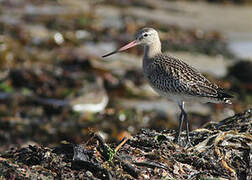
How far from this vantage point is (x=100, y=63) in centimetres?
1086

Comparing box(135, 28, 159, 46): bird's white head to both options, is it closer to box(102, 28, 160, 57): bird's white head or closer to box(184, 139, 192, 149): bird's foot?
box(102, 28, 160, 57): bird's white head

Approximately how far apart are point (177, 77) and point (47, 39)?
26.4ft

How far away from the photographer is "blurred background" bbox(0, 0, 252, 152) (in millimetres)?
8547

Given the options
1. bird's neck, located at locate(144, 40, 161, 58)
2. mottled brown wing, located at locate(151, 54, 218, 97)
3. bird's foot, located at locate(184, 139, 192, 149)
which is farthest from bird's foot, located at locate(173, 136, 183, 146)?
bird's neck, located at locate(144, 40, 161, 58)

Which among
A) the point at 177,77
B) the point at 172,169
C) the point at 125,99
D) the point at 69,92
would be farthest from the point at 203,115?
the point at 172,169

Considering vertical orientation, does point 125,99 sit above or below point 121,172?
below

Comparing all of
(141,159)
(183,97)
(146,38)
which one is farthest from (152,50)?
(141,159)

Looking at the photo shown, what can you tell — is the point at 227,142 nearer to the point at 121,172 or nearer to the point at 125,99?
the point at 121,172

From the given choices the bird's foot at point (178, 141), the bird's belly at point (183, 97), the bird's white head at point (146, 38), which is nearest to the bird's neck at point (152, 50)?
the bird's white head at point (146, 38)

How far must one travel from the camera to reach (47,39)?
12.7 meters

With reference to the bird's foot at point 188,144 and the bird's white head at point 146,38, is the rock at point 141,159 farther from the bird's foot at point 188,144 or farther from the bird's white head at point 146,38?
the bird's white head at point 146,38

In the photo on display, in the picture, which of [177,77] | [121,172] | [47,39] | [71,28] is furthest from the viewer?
[71,28]

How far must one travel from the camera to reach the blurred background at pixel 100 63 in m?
8.55

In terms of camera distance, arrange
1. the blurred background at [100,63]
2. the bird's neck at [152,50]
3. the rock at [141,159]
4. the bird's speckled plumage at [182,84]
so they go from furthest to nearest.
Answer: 1. the blurred background at [100,63]
2. the bird's neck at [152,50]
3. the bird's speckled plumage at [182,84]
4. the rock at [141,159]
